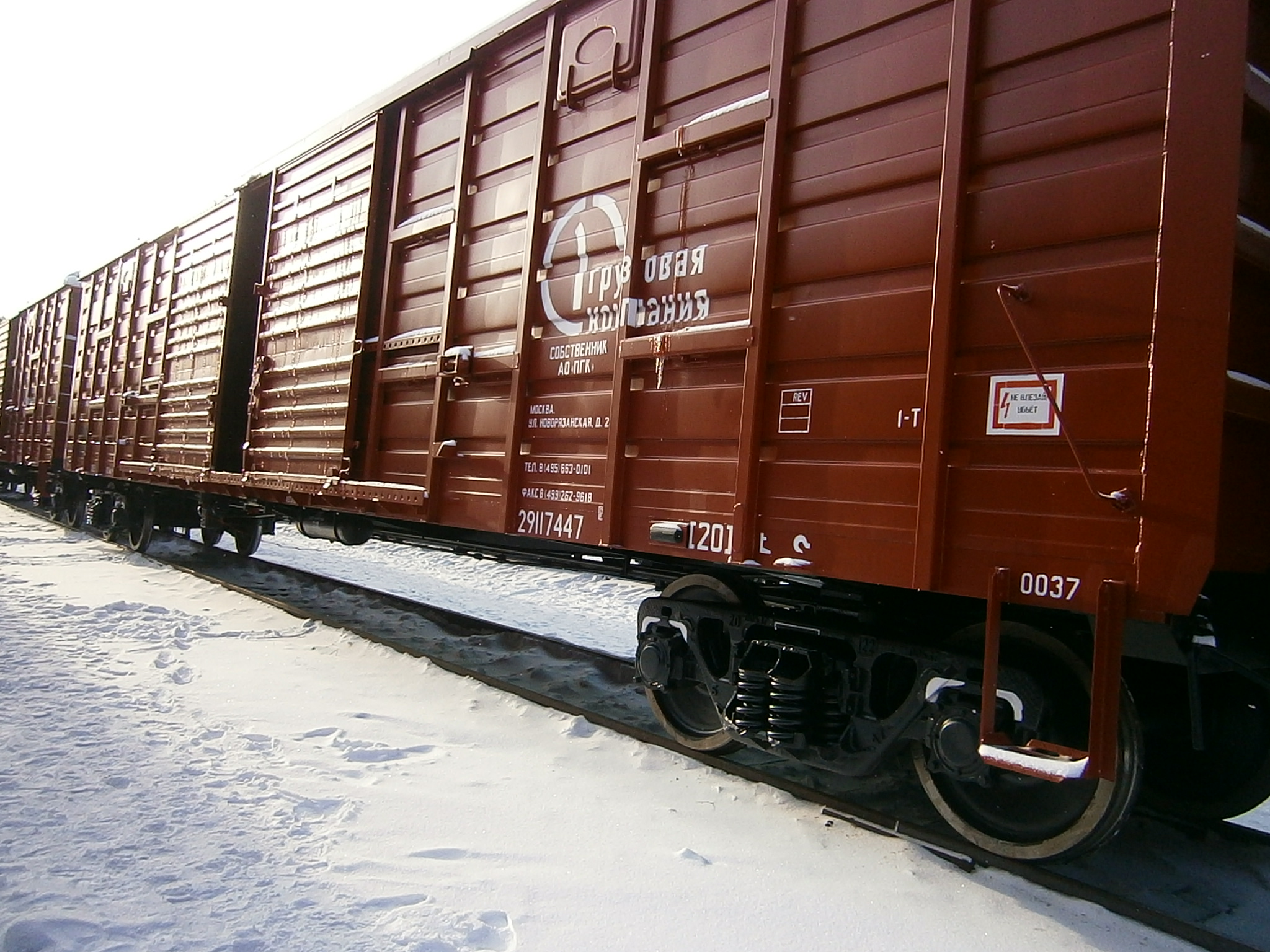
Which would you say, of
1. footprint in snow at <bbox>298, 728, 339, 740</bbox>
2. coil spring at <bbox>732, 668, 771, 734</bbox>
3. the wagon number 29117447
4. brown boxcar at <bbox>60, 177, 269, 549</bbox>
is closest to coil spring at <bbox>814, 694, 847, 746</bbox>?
coil spring at <bbox>732, 668, 771, 734</bbox>

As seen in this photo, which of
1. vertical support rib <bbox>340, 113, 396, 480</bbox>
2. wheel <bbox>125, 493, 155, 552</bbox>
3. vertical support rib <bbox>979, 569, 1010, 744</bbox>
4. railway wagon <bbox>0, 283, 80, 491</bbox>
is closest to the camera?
vertical support rib <bbox>979, 569, 1010, 744</bbox>

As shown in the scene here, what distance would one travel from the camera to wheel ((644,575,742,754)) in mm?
3869

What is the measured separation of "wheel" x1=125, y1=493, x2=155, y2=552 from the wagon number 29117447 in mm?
10735

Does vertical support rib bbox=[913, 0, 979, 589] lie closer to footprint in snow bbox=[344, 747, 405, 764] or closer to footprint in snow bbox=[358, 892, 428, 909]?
footprint in snow bbox=[358, 892, 428, 909]

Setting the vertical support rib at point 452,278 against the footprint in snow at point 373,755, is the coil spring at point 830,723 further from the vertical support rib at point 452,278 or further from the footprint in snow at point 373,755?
the vertical support rib at point 452,278

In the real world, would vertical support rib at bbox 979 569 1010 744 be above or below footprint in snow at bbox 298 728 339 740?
above

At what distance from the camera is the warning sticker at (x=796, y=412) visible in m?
3.20

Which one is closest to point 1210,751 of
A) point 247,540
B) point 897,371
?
point 897,371

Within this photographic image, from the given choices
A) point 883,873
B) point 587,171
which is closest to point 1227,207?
point 883,873

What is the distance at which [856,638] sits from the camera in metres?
3.29

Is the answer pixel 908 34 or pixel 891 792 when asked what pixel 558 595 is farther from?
pixel 908 34

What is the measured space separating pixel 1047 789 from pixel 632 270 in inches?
108

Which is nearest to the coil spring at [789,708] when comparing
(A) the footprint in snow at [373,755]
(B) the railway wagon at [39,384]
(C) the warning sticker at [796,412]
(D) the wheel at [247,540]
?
(C) the warning sticker at [796,412]

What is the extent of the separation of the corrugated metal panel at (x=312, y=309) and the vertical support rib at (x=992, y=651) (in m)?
4.62
